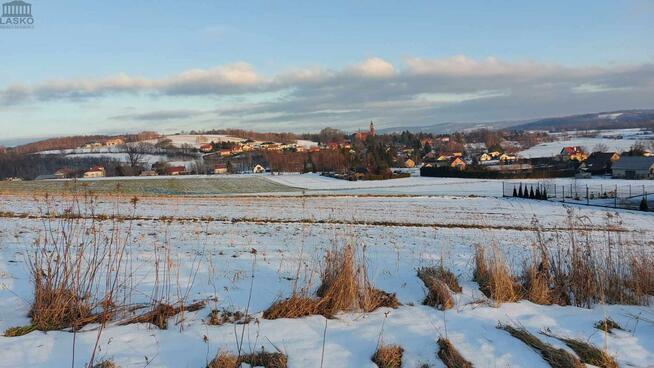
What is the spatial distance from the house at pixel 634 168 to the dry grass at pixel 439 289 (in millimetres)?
81333

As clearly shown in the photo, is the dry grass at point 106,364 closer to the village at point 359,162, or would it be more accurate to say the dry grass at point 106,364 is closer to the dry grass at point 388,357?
the dry grass at point 388,357

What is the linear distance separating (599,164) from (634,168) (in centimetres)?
1096

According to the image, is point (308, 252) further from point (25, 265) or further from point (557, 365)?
point (557, 365)

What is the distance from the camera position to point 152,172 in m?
106

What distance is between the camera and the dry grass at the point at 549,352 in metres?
4.34

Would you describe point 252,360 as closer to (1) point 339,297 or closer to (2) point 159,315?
(2) point 159,315

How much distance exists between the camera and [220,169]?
4614 inches

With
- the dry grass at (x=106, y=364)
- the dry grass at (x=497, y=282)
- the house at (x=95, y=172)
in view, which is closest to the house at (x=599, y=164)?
the dry grass at (x=497, y=282)

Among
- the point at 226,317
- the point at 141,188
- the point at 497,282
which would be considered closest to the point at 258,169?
the point at 141,188

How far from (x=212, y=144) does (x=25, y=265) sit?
584 ft

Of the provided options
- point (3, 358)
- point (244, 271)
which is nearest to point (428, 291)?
point (244, 271)

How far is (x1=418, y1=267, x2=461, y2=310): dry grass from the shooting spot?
5836mm

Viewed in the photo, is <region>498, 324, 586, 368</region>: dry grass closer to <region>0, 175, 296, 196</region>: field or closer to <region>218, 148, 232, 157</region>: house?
<region>0, 175, 296, 196</region>: field

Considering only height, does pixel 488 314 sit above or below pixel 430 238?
above
